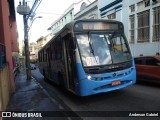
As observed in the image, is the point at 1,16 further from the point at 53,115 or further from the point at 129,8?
the point at 129,8

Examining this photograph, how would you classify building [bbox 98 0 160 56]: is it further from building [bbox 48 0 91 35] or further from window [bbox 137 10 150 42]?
building [bbox 48 0 91 35]

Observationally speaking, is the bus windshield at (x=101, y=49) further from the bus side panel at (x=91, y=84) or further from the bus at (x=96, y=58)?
the bus side panel at (x=91, y=84)

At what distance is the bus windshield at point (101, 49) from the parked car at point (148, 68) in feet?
8.06

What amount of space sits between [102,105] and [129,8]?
47.9ft

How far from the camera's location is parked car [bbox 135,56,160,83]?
1005cm

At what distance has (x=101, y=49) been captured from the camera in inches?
303

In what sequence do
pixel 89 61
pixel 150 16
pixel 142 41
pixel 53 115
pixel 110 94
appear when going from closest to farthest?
pixel 53 115 < pixel 89 61 < pixel 110 94 < pixel 150 16 < pixel 142 41

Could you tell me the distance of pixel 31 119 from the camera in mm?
6578

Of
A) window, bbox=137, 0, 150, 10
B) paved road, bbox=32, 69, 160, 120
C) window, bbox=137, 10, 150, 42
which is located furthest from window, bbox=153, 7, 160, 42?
paved road, bbox=32, 69, 160, 120

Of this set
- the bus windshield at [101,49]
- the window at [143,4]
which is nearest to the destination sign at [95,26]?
the bus windshield at [101,49]

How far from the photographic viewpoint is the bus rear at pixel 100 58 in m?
7.33

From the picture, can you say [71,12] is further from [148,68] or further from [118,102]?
[118,102]

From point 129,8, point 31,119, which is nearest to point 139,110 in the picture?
point 31,119

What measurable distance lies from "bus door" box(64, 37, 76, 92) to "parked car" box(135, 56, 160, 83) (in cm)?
420
